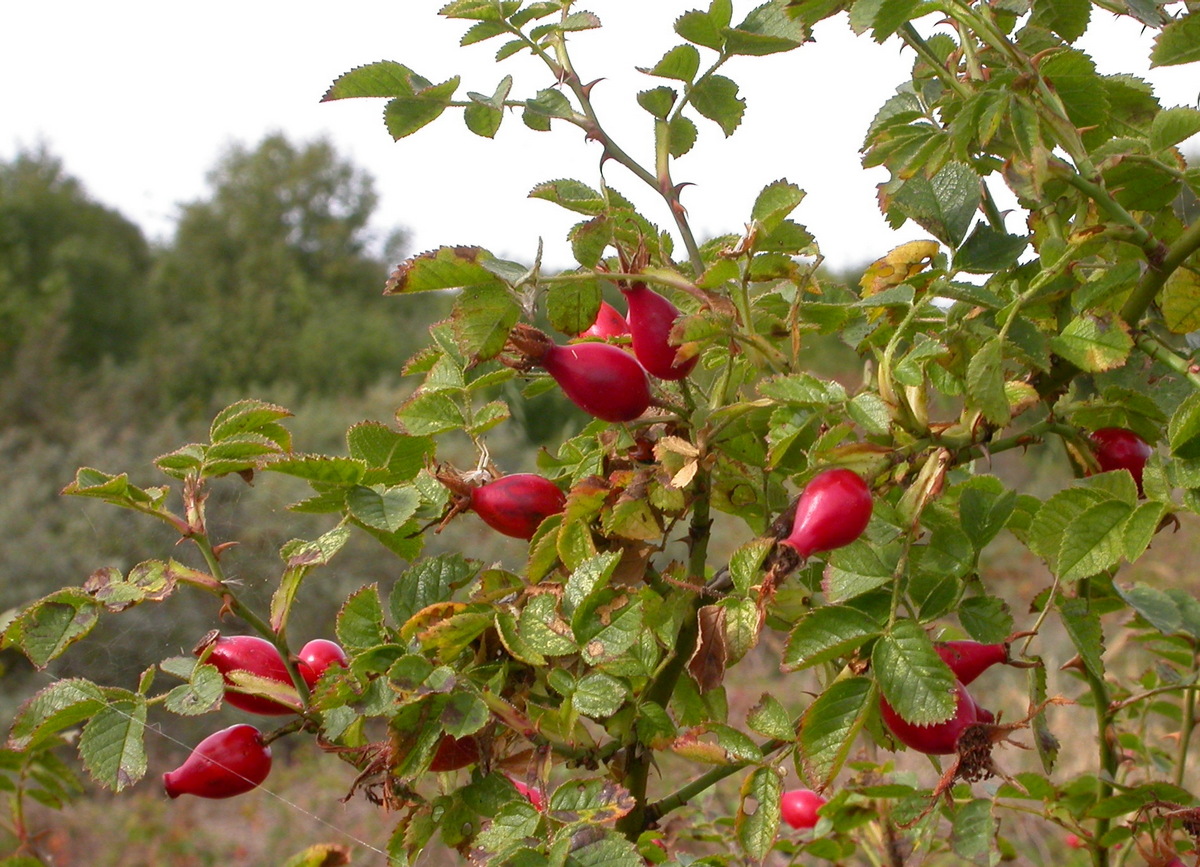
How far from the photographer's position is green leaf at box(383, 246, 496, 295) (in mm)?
529

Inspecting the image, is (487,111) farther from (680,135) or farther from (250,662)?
(250,662)

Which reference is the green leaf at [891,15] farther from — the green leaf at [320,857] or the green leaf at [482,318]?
the green leaf at [320,857]

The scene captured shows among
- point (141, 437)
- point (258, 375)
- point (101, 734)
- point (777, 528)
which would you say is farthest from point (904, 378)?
point (258, 375)

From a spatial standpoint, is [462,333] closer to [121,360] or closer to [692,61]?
[692,61]

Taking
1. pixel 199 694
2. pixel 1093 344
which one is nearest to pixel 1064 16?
pixel 1093 344

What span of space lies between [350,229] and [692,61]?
16170 millimetres

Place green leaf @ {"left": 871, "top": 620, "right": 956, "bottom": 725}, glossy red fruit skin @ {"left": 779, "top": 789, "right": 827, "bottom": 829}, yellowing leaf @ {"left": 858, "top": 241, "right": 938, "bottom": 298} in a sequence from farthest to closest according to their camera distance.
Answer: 1. glossy red fruit skin @ {"left": 779, "top": 789, "right": 827, "bottom": 829}
2. yellowing leaf @ {"left": 858, "top": 241, "right": 938, "bottom": 298}
3. green leaf @ {"left": 871, "top": 620, "right": 956, "bottom": 725}

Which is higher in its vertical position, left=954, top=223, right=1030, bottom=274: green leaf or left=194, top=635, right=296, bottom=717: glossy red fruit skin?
left=954, top=223, right=1030, bottom=274: green leaf

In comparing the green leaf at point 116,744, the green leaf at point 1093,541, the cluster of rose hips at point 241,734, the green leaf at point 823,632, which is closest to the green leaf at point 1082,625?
the green leaf at point 1093,541

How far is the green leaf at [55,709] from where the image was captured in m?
0.60

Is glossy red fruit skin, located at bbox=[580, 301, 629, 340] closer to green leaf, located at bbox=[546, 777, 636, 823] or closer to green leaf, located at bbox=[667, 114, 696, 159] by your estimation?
green leaf, located at bbox=[667, 114, 696, 159]

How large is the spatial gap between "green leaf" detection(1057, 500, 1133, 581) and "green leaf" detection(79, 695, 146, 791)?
0.56 metres

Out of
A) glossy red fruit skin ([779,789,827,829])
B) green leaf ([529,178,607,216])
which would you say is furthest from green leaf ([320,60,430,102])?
glossy red fruit skin ([779,789,827,829])

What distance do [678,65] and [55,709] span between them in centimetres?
58
